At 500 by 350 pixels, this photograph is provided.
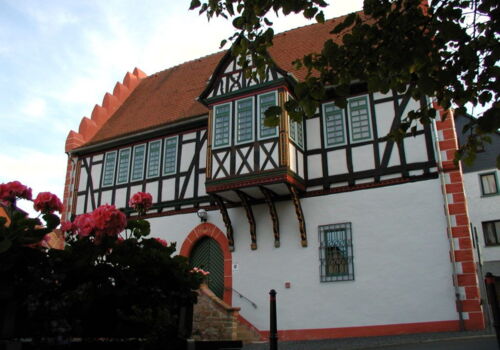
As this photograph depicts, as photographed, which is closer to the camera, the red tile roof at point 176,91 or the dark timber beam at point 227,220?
the dark timber beam at point 227,220

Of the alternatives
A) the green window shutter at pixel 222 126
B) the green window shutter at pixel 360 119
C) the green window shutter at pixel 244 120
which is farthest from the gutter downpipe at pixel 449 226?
the green window shutter at pixel 222 126

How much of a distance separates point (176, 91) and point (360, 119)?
8.67 m

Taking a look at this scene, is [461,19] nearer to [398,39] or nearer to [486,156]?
[398,39]

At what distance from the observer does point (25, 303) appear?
11.6ft

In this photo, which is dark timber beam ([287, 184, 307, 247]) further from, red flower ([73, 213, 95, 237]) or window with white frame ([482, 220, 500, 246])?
window with white frame ([482, 220, 500, 246])

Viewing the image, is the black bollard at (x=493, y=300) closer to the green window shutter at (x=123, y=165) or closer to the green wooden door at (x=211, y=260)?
the green wooden door at (x=211, y=260)

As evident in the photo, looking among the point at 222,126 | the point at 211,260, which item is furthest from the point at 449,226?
the point at 211,260

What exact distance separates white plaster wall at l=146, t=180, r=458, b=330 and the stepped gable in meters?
8.64

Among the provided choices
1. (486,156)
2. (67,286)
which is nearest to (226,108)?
(67,286)

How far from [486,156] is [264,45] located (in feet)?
88.7

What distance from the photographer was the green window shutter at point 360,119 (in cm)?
1410

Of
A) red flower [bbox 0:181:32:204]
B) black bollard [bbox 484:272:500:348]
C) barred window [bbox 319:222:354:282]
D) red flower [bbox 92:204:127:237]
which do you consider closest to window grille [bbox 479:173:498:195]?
barred window [bbox 319:222:354:282]

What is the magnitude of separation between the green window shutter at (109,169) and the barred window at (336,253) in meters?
8.61

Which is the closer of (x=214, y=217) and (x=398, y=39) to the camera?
(x=398, y=39)
